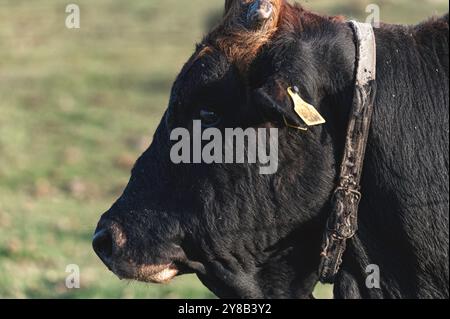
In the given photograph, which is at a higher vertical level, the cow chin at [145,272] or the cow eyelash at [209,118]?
the cow eyelash at [209,118]

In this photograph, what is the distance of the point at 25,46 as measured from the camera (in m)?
26.5

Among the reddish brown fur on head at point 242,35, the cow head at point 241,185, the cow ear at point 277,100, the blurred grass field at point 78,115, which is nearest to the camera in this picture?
the cow ear at point 277,100

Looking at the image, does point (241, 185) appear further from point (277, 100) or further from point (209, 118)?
point (277, 100)

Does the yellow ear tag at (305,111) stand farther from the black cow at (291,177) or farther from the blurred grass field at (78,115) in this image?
the blurred grass field at (78,115)

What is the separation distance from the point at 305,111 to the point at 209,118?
0.62 metres

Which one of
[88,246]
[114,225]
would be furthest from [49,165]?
[114,225]

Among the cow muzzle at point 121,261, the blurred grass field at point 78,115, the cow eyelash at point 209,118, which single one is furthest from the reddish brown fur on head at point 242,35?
the blurred grass field at point 78,115

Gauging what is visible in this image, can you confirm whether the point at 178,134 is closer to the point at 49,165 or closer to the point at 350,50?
the point at 350,50

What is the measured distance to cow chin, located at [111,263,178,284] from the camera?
15.9ft

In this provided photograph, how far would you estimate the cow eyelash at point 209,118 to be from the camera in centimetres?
471

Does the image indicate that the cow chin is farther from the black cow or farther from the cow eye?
the cow eye

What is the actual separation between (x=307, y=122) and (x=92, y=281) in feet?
14.8

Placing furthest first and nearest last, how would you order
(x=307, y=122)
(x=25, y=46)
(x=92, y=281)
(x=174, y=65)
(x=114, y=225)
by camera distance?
(x=25, y=46)
(x=174, y=65)
(x=92, y=281)
(x=114, y=225)
(x=307, y=122)

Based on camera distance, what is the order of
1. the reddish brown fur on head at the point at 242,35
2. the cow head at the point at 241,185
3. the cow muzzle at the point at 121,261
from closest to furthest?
1. the cow head at the point at 241,185
2. the reddish brown fur on head at the point at 242,35
3. the cow muzzle at the point at 121,261
